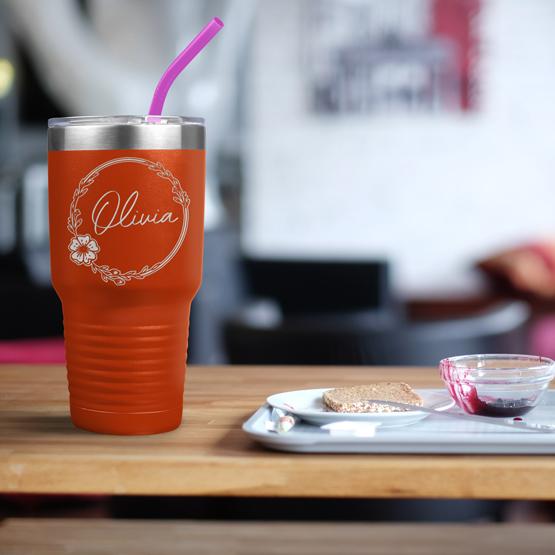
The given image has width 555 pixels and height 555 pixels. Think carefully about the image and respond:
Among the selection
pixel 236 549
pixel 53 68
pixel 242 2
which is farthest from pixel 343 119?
pixel 236 549

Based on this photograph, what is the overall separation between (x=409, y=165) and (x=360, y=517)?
12.2 ft

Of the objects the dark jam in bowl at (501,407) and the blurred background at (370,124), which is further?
the blurred background at (370,124)

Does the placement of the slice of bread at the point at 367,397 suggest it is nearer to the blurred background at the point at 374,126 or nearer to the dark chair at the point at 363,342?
the dark chair at the point at 363,342

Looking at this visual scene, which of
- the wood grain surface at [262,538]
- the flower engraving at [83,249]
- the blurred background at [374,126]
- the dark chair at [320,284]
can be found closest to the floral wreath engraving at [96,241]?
the flower engraving at [83,249]

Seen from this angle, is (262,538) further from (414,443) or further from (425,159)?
(425,159)

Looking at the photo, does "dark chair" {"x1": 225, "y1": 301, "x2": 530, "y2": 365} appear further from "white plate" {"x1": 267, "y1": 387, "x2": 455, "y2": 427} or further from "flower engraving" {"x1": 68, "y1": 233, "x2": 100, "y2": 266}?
"flower engraving" {"x1": 68, "y1": 233, "x2": 100, "y2": 266}

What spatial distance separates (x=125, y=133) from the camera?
1.86 feet

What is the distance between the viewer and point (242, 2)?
16.4 feet

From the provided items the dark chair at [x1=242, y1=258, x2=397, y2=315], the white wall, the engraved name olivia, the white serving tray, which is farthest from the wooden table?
the white wall

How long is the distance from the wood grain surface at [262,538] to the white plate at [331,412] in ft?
1.03

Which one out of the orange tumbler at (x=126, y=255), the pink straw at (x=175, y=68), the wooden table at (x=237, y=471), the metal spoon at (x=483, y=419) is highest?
the pink straw at (x=175, y=68)

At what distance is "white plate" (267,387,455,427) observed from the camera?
0.57m

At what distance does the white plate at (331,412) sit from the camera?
22.5 inches

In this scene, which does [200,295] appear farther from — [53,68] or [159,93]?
[53,68]
